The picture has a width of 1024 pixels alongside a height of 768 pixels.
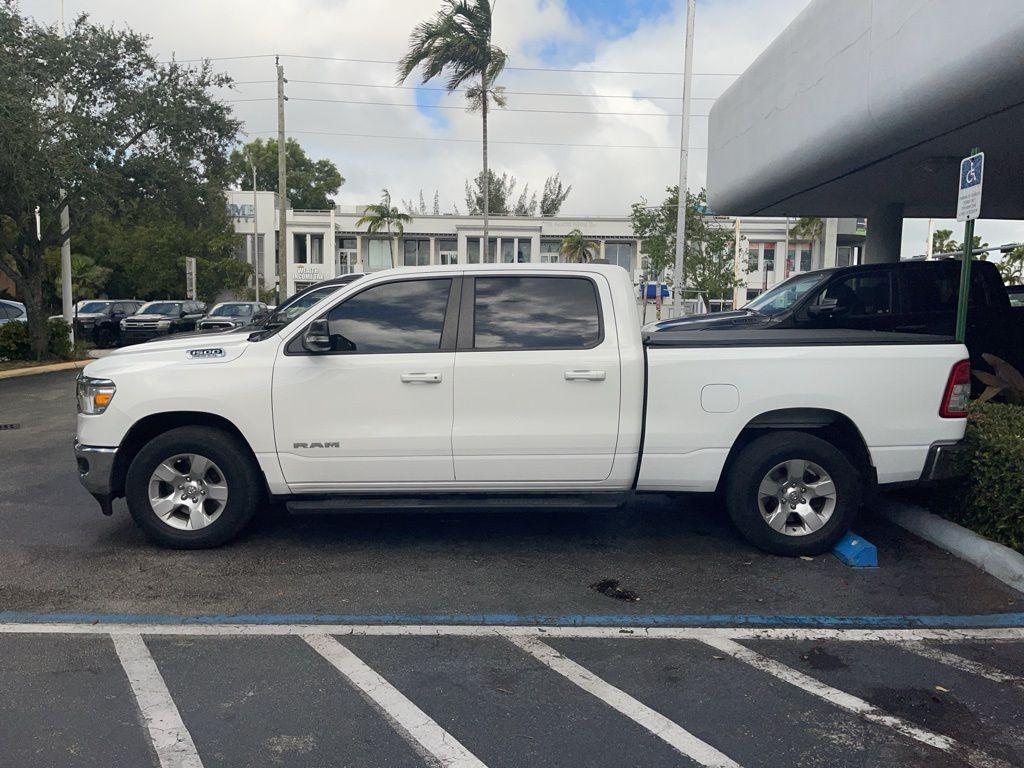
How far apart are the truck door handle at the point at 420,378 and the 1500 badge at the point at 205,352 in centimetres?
126

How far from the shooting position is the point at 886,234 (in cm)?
1481

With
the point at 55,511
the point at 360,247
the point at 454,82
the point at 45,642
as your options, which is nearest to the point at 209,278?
the point at 360,247

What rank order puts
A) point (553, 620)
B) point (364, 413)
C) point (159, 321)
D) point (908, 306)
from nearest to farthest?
point (553, 620) < point (364, 413) < point (908, 306) < point (159, 321)

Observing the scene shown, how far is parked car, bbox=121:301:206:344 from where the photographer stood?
27.0 metres

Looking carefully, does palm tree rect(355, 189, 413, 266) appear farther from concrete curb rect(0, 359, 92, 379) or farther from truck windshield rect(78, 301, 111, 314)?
concrete curb rect(0, 359, 92, 379)

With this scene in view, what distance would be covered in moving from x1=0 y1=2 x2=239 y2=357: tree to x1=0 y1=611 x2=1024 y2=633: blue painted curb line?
1379 cm

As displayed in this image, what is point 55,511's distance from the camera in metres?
7.18

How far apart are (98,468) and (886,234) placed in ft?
43.2

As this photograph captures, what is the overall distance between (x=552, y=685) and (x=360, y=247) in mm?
47622

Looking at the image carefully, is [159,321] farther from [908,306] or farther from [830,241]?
[830,241]

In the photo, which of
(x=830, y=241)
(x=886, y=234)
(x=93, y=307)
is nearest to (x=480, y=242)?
(x=830, y=241)

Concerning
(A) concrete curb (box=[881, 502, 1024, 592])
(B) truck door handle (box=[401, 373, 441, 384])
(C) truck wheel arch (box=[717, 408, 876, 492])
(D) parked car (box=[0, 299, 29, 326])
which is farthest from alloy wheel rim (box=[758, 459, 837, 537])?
(D) parked car (box=[0, 299, 29, 326])

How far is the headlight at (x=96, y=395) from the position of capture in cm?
581

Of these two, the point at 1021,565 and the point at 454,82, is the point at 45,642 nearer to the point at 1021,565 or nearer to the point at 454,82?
the point at 1021,565
